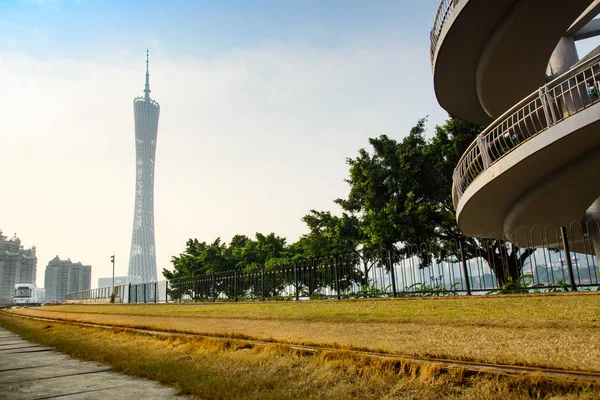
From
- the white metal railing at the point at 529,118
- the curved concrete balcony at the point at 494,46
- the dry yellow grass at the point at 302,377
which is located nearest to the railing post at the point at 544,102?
the white metal railing at the point at 529,118

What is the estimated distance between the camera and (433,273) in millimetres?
13375

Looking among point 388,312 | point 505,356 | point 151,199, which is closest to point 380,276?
point 388,312

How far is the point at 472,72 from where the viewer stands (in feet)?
51.3

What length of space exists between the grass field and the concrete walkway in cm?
24

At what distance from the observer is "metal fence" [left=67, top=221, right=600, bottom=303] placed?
11125mm

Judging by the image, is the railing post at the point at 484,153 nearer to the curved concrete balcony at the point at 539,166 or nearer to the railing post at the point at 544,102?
the curved concrete balcony at the point at 539,166

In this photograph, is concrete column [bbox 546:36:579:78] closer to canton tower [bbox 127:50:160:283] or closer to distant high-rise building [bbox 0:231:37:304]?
canton tower [bbox 127:50:160:283]

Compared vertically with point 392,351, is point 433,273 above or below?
above

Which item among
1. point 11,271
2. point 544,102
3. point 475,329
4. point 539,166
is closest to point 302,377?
point 475,329

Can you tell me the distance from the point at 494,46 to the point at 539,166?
440cm

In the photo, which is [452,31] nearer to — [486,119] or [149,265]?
[486,119]

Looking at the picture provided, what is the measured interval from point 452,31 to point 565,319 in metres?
9.83

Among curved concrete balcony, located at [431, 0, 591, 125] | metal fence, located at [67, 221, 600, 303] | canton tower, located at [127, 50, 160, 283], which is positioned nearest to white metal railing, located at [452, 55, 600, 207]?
curved concrete balcony, located at [431, 0, 591, 125]

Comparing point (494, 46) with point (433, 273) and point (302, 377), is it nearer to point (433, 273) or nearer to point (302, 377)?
point (433, 273)
